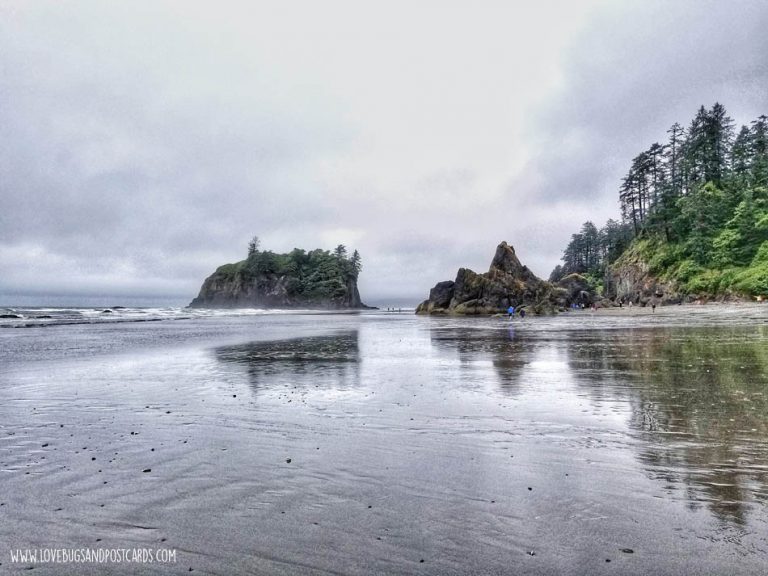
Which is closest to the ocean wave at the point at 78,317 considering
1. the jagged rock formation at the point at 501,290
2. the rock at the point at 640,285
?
the jagged rock formation at the point at 501,290

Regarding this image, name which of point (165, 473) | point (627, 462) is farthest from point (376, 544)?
point (627, 462)

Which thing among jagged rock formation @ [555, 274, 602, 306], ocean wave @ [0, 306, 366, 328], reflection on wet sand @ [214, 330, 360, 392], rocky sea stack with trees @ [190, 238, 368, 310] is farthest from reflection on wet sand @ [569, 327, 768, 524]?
rocky sea stack with trees @ [190, 238, 368, 310]

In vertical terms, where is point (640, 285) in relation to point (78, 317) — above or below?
above

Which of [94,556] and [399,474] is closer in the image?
[94,556]

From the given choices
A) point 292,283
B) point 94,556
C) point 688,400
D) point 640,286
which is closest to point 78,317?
point 94,556

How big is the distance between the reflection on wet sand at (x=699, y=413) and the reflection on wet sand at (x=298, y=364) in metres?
7.21

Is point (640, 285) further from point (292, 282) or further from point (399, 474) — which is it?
point (292, 282)

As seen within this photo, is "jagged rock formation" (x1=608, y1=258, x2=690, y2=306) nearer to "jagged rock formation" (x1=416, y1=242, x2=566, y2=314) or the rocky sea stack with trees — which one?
"jagged rock formation" (x1=416, y1=242, x2=566, y2=314)

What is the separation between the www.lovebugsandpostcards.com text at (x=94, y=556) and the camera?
11.5 feet

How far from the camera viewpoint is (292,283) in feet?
591

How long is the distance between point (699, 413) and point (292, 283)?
585 feet

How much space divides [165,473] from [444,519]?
3.73 m

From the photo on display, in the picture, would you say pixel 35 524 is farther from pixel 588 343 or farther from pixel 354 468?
pixel 588 343

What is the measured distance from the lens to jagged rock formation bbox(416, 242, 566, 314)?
8112 centimetres
